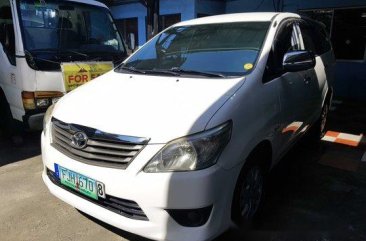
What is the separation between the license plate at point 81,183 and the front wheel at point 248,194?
90 cm

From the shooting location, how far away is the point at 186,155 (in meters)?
2.14

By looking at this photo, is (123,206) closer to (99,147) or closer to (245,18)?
(99,147)

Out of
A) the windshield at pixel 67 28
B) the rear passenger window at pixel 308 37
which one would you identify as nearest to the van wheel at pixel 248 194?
the rear passenger window at pixel 308 37

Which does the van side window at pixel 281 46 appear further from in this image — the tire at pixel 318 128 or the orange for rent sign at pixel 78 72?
the orange for rent sign at pixel 78 72

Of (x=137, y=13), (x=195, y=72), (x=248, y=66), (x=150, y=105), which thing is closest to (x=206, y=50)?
(x=195, y=72)

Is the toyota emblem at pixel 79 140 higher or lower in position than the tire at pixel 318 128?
higher

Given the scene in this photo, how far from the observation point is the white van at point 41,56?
14.0 ft

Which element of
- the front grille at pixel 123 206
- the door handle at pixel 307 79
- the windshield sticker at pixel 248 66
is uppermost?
the windshield sticker at pixel 248 66

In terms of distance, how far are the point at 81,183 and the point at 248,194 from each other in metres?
1.22

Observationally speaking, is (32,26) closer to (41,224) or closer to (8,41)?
(8,41)

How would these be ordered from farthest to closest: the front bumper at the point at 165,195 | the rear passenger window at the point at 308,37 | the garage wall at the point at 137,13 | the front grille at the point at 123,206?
the garage wall at the point at 137,13
the rear passenger window at the point at 308,37
the front grille at the point at 123,206
the front bumper at the point at 165,195

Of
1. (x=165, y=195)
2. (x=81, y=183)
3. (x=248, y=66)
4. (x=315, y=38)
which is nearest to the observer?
(x=165, y=195)

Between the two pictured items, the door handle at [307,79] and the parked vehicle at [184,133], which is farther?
the door handle at [307,79]

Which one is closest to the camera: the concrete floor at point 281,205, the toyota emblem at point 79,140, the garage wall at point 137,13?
the toyota emblem at point 79,140
